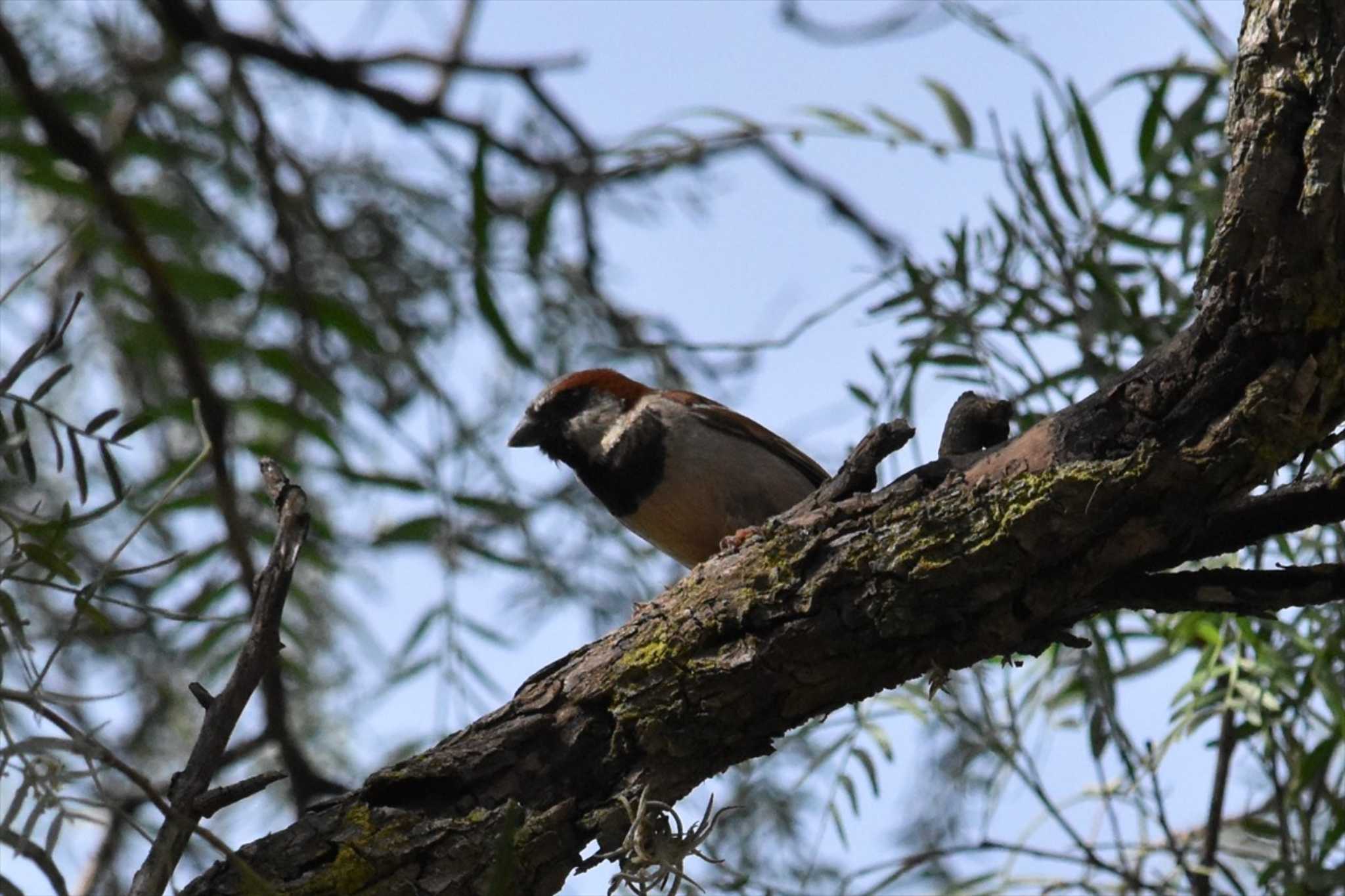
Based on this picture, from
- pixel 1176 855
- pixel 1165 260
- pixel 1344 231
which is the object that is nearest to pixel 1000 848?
pixel 1176 855

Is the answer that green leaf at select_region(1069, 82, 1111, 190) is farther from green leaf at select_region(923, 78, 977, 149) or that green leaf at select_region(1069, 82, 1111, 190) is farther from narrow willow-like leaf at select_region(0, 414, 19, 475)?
narrow willow-like leaf at select_region(0, 414, 19, 475)

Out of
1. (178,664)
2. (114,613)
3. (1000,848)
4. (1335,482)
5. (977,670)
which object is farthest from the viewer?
(114,613)

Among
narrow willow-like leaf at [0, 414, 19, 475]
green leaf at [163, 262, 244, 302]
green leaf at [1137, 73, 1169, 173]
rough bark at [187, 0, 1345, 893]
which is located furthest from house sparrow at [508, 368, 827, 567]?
narrow willow-like leaf at [0, 414, 19, 475]

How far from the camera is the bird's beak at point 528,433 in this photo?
4.76m

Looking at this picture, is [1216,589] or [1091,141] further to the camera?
[1091,141]

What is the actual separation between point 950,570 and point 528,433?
106 inches

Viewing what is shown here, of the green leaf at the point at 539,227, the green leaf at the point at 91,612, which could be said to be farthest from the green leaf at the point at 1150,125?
the green leaf at the point at 91,612

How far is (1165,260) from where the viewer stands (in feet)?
13.4

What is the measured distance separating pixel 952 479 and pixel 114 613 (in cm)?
362

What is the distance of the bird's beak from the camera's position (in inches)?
187

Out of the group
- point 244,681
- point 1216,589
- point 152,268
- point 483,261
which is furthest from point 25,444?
point 483,261

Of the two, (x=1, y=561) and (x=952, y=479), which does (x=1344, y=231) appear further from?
(x=1, y=561)

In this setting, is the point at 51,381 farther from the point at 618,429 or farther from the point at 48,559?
the point at 618,429

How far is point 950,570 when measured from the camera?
2229 mm
